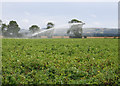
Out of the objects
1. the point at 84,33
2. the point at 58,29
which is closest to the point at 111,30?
the point at 84,33

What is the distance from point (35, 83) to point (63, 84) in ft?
2.54

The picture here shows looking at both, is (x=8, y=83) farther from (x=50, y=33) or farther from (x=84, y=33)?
(x=84, y=33)

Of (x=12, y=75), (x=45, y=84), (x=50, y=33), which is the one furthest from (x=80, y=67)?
(x=50, y=33)

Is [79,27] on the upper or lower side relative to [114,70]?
upper

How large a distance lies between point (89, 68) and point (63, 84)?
1438mm

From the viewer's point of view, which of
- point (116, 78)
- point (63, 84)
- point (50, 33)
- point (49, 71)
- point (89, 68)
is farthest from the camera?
point (50, 33)

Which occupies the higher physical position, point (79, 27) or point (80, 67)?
point (79, 27)

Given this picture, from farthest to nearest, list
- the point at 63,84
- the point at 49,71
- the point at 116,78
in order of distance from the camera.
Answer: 1. the point at 49,71
2. the point at 116,78
3. the point at 63,84

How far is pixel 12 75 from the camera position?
503 cm

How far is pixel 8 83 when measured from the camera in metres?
4.72

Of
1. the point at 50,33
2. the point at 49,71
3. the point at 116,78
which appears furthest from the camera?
the point at 50,33

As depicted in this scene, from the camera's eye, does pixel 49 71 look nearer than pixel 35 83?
No

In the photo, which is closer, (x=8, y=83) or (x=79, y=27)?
(x=8, y=83)

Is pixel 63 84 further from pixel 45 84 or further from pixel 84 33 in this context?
pixel 84 33
